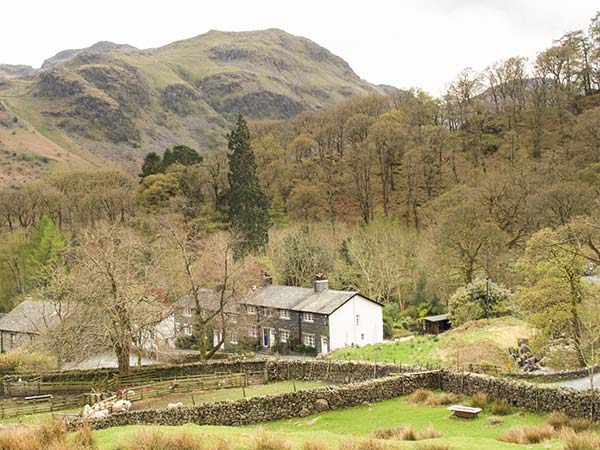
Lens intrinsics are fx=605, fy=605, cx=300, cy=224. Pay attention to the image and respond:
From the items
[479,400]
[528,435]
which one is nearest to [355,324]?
[479,400]

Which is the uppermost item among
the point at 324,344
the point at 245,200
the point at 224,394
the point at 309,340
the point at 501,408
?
the point at 245,200

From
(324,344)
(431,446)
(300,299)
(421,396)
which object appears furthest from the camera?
(300,299)

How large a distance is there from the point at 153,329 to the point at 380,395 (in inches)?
663

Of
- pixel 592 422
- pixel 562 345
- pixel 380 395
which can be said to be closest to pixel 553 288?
pixel 562 345

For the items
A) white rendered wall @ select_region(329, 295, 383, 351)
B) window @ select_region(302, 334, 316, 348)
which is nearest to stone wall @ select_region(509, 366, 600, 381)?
white rendered wall @ select_region(329, 295, 383, 351)

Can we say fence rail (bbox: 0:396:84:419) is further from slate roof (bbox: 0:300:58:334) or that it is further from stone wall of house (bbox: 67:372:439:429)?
slate roof (bbox: 0:300:58:334)

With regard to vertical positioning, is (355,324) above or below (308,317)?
below

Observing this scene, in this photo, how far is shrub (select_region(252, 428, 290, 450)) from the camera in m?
14.8

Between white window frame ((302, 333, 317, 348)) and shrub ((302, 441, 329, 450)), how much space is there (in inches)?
1383

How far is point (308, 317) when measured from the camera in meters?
50.1

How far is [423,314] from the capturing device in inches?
2287

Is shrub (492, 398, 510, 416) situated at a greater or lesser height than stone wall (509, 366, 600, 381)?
greater

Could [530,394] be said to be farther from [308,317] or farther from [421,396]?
[308,317]

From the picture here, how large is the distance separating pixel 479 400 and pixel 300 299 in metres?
30.2
